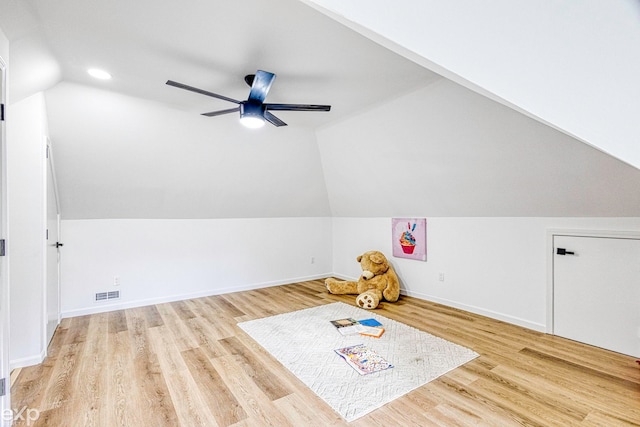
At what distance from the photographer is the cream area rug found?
7.24ft

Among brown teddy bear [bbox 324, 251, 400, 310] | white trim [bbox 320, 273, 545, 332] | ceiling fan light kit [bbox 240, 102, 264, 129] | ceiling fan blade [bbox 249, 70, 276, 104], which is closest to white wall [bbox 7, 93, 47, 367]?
ceiling fan light kit [bbox 240, 102, 264, 129]

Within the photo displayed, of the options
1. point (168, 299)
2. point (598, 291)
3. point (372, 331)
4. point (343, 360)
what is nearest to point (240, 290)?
point (168, 299)

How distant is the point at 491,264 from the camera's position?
3740mm

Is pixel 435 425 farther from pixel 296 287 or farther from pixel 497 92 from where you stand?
pixel 296 287

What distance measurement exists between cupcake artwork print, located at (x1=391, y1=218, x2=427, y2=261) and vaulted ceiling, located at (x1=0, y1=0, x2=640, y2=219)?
23 centimetres

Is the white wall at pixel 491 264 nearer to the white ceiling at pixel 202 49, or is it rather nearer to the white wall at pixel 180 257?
the white wall at pixel 180 257

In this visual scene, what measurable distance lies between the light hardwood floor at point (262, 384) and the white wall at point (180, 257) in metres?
0.75

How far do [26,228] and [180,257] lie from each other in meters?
2.16

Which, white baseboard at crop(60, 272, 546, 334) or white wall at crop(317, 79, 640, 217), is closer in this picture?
white wall at crop(317, 79, 640, 217)

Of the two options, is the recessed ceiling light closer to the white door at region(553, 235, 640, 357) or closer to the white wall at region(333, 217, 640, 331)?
the white wall at region(333, 217, 640, 331)

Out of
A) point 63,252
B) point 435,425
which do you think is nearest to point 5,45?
point 63,252

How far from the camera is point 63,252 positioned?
3908 mm

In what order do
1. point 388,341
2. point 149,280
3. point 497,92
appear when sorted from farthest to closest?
1. point 149,280
2. point 388,341
3. point 497,92

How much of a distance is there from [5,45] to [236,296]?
12.6 ft
